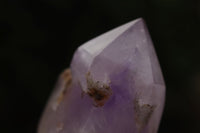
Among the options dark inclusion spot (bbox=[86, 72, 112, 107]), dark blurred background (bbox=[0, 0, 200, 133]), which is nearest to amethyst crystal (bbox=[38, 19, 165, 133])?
dark inclusion spot (bbox=[86, 72, 112, 107])

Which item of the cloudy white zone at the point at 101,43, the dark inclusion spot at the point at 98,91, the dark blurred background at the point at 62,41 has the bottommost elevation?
the dark blurred background at the point at 62,41

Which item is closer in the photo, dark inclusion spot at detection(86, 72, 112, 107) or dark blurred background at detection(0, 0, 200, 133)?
dark inclusion spot at detection(86, 72, 112, 107)

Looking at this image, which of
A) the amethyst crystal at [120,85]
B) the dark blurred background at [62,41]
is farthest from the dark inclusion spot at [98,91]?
the dark blurred background at [62,41]

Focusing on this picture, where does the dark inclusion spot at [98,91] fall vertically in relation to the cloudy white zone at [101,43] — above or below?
below

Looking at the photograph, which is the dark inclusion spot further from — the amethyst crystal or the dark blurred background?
the dark blurred background

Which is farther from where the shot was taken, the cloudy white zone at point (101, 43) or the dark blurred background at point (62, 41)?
the dark blurred background at point (62, 41)

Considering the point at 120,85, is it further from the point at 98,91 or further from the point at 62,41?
the point at 62,41

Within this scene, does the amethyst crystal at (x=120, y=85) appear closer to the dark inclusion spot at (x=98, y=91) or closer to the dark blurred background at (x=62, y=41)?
the dark inclusion spot at (x=98, y=91)
